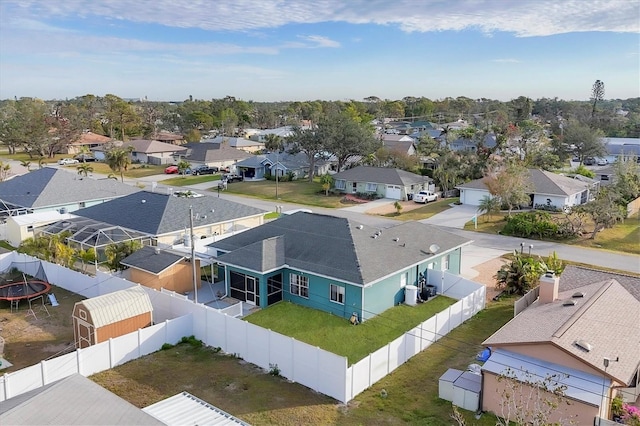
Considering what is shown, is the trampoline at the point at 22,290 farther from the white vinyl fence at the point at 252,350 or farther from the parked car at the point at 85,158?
the parked car at the point at 85,158

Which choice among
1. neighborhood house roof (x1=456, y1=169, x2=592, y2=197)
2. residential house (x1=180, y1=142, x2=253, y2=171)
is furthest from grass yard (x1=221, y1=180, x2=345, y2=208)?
neighborhood house roof (x1=456, y1=169, x2=592, y2=197)

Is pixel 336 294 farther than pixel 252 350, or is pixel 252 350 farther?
pixel 336 294

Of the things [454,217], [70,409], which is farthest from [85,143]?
[70,409]

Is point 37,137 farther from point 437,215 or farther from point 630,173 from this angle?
point 630,173

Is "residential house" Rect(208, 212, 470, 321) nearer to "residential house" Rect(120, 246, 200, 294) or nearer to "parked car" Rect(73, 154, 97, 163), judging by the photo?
"residential house" Rect(120, 246, 200, 294)

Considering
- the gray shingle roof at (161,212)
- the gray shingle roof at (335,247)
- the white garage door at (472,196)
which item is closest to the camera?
the gray shingle roof at (335,247)

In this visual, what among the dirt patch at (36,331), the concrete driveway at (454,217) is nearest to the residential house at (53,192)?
the dirt patch at (36,331)

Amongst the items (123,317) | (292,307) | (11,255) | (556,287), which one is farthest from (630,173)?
(11,255)

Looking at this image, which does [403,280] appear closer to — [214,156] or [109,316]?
[109,316]
